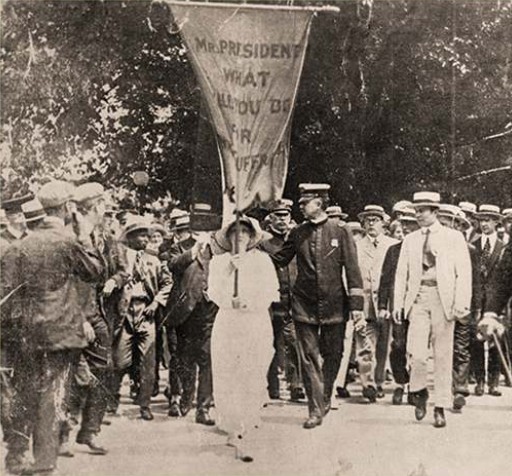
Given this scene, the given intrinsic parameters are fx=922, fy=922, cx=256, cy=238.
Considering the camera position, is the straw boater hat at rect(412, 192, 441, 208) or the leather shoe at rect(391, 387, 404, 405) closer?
the straw boater hat at rect(412, 192, 441, 208)

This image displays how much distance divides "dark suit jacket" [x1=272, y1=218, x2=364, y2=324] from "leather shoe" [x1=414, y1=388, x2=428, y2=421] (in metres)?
1.01

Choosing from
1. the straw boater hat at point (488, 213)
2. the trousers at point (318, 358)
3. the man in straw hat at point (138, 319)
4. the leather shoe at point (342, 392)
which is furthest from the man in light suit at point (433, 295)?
the man in straw hat at point (138, 319)

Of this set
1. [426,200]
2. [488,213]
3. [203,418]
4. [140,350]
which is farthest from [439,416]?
[488,213]

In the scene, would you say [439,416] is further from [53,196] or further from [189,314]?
[53,196]

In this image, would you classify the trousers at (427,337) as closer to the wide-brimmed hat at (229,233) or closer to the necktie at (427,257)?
the necktie at (427,257)

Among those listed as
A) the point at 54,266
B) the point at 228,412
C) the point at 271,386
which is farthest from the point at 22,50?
the point at 271,386

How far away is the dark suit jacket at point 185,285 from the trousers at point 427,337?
198 cm

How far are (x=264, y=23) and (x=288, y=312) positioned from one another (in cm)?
A: 365

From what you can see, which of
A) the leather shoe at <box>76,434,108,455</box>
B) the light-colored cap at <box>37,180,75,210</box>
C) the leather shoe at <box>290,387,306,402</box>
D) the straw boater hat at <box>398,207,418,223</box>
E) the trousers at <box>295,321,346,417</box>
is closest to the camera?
the light-colored cap at <box>37,180,75,210</box>

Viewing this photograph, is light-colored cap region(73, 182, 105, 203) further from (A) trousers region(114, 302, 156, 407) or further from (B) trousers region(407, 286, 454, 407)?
(B) trousers region(407, 286, 454, 407)

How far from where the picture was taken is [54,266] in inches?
255

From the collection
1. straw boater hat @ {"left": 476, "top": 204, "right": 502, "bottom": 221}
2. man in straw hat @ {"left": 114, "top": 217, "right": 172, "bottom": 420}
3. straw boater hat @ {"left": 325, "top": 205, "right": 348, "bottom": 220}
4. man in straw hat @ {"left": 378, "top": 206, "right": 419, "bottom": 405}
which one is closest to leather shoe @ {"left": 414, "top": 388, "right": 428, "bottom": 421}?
man in straw hat @ {"left": 378, "top": 206, "right": 419, "bottom": 405}

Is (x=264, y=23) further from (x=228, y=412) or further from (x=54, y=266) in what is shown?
(x=228, y=412)

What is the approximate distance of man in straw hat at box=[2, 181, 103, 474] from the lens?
6.47m
